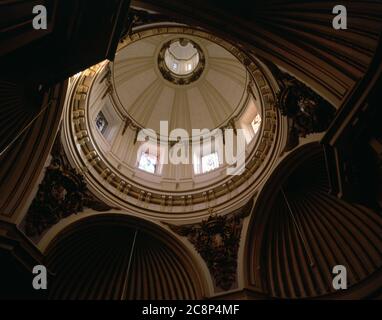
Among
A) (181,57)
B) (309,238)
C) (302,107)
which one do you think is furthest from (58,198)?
(181,57)

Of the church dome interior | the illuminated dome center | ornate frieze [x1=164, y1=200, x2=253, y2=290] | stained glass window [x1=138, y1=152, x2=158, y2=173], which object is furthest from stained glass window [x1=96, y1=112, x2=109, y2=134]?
the illuminated dome center

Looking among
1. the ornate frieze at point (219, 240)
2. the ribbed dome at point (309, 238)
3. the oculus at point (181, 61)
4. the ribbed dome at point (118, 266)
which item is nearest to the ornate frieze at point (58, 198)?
the ribbed dome at point (118, 266)

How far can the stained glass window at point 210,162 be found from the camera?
15.4m

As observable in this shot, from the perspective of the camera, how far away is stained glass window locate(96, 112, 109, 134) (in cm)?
1487

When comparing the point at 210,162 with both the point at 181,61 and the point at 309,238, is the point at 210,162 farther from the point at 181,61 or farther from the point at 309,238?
Answer: the point at 181,61

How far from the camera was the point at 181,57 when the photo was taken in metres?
20.0

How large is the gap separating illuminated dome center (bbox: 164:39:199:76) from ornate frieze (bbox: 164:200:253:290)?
931 cm

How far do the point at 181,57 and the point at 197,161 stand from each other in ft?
23.1

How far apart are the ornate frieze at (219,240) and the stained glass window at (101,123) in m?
5.09

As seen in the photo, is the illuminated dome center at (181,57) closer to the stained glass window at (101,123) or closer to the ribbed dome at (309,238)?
the stained glass window at (101,123)

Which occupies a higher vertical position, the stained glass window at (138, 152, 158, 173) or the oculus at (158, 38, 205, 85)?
the oculus at (158, 38, 205, 85)

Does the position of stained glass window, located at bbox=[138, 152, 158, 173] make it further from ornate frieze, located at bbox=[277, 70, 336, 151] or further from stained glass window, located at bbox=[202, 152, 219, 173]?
ornate frieze, located at bbox=[277, 70, 336, 151]

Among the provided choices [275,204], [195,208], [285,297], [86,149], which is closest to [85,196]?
[86,149]

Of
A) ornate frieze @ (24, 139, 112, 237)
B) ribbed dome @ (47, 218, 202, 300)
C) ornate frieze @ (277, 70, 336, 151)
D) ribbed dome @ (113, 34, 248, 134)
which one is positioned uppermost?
ribbed dome @ (113, 34, 248, 134)
